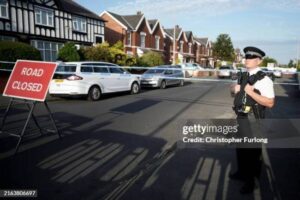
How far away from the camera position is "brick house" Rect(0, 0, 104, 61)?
2351 centimetres

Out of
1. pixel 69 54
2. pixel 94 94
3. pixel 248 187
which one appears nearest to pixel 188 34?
pixel 69 54

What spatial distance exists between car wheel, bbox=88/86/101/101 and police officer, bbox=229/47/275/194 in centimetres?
943

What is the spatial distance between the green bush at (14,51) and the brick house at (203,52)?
56.9m

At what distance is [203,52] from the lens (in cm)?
7781

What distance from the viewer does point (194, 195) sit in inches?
155

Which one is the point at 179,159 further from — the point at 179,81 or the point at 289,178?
the point at 179,81

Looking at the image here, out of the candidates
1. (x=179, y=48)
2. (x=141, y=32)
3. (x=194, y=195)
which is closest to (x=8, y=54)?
(x=194, y=195)

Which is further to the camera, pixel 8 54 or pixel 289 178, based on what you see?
pixel 8 54

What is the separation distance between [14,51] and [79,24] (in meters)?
14.5

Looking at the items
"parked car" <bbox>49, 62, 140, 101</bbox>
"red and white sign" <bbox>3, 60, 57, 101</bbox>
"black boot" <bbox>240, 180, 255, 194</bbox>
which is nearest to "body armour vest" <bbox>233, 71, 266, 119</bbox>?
"black boot" <bbox>240, 180, 255, 194</bbox>

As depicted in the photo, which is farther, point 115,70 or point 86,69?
point 115,70

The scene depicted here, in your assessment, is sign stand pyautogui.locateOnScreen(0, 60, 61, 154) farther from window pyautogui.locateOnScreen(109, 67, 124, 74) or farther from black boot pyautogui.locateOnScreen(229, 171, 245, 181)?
window pyautogui.locateOnScreen(109, 67, 124, 74)

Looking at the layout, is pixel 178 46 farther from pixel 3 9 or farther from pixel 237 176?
pixel 237 176

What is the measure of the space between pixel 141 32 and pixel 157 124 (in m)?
38.8
